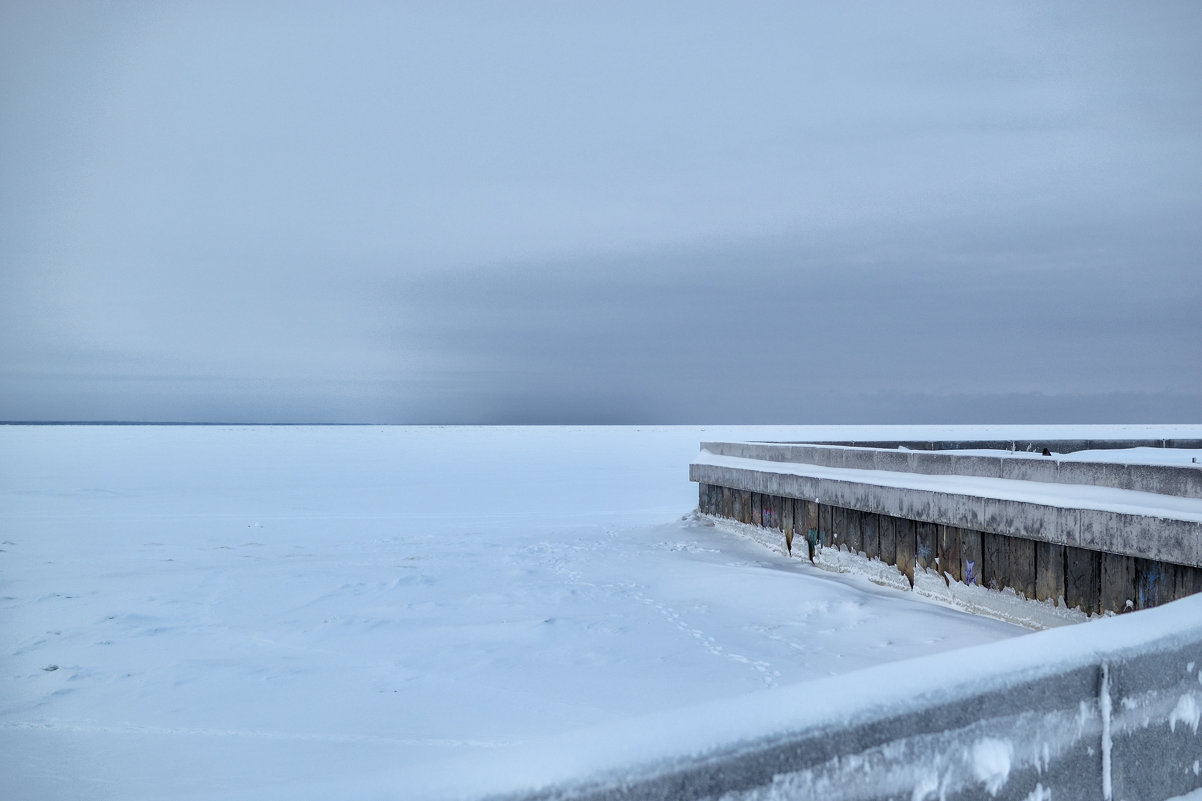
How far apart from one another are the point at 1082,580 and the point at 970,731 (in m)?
3.37

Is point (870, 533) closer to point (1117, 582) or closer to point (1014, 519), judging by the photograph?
point (1014, 519)

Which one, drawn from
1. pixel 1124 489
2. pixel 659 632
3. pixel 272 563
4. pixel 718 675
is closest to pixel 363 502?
pixel 272 563

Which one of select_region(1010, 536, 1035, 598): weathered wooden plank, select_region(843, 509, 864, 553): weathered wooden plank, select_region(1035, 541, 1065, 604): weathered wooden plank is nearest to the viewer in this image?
select_region(1035, 541, 1065, 604): weathered wooden plank

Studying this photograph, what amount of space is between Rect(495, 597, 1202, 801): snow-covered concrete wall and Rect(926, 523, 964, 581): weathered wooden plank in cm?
339

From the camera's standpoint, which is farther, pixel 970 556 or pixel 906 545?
pixel 906 545

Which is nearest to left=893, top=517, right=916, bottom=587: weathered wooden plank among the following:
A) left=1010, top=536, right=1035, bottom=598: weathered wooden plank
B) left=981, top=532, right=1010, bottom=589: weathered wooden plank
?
left=981, top=532, right=1010, bottom=589: weathered wooden plank

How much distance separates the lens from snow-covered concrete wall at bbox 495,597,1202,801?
152 cm

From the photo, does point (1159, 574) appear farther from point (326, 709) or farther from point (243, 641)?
point (243, 641)

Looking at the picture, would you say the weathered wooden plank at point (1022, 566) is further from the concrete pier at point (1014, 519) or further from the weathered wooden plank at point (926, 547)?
the weathered wooden plank at point (926, 547)

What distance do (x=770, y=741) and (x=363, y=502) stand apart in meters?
15.1

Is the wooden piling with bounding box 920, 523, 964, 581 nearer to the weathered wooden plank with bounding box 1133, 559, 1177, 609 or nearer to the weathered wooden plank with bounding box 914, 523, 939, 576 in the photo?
the weathered wooden plank with bounding box 914, 523, 939, 576

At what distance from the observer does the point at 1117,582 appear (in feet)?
14.4

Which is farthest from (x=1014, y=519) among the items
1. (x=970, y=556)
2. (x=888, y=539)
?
(x=888, y=539)

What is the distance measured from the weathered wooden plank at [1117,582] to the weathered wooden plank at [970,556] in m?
1.01
